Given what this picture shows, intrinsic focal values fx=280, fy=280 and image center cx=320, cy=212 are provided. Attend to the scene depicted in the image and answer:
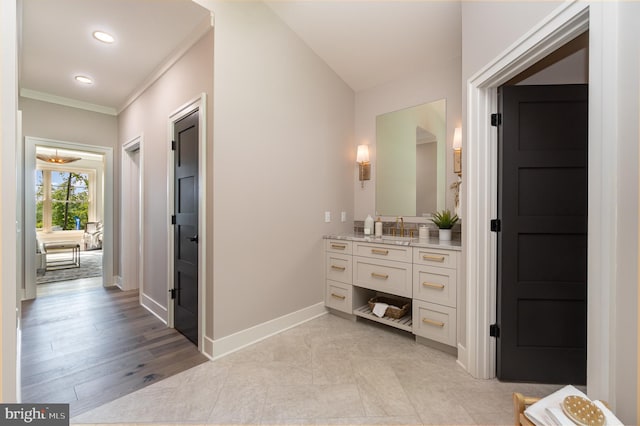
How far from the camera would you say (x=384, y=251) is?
8.83 ft

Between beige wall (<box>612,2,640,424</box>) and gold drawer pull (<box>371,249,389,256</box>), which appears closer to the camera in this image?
beige wall (<box>612,2,640,424</box>)

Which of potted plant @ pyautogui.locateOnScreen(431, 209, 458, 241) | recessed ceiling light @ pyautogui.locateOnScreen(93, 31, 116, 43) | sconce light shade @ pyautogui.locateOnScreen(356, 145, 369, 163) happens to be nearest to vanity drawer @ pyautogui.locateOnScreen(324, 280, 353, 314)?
potted plant @ pyautogui.locateOnScreen(431, 209, 458, 241)

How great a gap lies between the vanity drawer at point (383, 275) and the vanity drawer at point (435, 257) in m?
0.13

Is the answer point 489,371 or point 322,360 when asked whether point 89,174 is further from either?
point 489,371

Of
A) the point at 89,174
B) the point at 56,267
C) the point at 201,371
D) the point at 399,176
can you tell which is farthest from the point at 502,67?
the point at 89,174

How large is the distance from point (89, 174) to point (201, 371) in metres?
9.51

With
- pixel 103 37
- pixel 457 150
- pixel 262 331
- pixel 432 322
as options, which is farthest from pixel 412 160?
pixel 103 37

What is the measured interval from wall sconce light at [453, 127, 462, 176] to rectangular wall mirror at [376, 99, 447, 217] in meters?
0.15

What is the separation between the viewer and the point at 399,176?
3.27 m

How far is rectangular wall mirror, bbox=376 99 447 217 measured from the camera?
115 inches

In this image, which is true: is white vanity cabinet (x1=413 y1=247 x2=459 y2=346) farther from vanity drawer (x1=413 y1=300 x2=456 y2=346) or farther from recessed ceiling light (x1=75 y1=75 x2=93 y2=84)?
recessed ceiling light (x1=75 y1=75 x2=93 y2=84)

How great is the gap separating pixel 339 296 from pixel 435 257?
1189mm

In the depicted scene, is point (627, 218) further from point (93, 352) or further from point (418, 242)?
point (93, 352)

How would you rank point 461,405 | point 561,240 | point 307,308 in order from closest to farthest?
point 461,405
point 561,240
point 307,308
